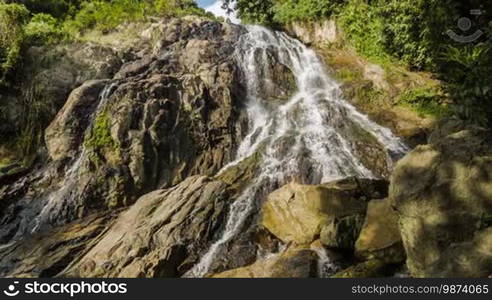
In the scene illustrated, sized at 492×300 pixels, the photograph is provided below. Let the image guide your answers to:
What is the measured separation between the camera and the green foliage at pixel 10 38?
55.0 feet

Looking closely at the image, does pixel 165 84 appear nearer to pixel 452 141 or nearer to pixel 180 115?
pixel 180 115

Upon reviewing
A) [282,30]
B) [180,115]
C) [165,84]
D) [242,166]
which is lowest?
[242,166]

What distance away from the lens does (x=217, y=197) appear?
454 inches

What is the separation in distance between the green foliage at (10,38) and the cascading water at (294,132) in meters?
9.21

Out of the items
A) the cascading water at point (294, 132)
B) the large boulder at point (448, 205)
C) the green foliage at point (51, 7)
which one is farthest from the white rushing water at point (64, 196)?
the green foliage at point (51, 7)

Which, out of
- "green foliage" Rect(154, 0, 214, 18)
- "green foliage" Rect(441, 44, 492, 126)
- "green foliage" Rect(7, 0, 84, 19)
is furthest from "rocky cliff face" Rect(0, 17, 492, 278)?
"green foliage" Rect(7, 0, 84, 19)

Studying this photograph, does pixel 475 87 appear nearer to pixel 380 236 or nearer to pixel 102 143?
pixel 380 236

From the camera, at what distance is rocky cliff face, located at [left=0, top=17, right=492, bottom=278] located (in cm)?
646

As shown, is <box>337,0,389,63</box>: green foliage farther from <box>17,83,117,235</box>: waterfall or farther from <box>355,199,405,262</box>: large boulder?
<box>17,83,117,235</box>: waterfall

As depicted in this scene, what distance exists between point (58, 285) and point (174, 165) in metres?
8.42

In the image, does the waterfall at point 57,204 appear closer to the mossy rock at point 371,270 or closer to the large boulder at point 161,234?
the large boulder at point 161,234

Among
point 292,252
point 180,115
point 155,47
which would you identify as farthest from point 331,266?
point 155,47

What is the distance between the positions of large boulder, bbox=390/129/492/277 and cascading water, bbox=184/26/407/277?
4924mm

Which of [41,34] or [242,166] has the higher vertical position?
[41,34]
